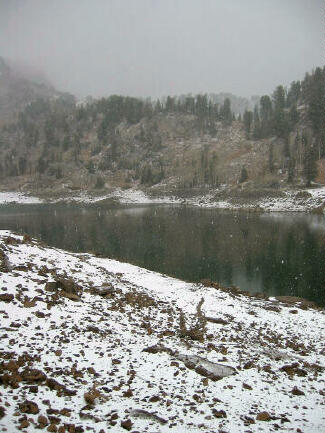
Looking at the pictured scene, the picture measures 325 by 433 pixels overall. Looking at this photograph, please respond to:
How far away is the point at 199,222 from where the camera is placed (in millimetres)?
68375

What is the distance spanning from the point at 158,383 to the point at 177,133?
17216cm

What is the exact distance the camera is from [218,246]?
44.8m

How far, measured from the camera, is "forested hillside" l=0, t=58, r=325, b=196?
116750mm

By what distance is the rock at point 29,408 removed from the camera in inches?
302

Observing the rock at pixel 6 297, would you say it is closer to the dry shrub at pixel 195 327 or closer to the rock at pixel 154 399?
the dry shrub at pixel 195 327

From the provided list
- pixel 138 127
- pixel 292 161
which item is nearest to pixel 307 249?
pixel 292 161

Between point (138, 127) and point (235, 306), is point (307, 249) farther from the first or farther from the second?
point (138, 127)

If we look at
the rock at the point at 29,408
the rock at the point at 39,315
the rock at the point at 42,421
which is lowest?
the rock at the point at 42,421

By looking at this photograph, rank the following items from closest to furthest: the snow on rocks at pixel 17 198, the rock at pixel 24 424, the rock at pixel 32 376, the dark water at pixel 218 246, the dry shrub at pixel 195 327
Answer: the rock at pixel 24 424 < the rock at pixel 32 376 < the dry shrub at pixel 195 327 < the dark water at pixel 218 246 < the snow on rocks at pixel 17 198

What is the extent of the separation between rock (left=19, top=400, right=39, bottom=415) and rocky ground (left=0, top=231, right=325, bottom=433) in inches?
1.0

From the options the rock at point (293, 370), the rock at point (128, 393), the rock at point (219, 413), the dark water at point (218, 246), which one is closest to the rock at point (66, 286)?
the rock at point (128, 393)

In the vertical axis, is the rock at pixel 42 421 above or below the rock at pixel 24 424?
below

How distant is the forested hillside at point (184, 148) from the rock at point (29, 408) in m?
98.2

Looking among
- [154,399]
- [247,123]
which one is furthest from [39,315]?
[247,123]
